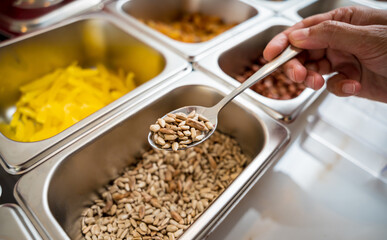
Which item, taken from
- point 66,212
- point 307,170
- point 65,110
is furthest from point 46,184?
point 307,170

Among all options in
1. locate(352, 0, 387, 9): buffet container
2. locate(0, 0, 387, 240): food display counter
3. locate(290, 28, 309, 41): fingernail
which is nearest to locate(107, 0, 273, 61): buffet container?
locate(0, 0, 387, 240): food display counter

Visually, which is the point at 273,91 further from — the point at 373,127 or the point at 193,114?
the point at 193,114

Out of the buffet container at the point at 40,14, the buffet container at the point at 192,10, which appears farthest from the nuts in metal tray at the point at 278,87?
the buffet container at the point at 40,14

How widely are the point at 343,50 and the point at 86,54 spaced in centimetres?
112

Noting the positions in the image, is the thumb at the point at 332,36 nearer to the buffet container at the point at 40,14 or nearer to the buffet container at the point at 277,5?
the buffet container at the point at 277,5

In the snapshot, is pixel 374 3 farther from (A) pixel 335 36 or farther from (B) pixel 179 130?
(B) pixel 179 130

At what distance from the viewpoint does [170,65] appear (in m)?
1.02

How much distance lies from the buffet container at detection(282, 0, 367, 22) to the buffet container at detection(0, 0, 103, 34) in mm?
979

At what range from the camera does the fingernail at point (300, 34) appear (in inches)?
33.9

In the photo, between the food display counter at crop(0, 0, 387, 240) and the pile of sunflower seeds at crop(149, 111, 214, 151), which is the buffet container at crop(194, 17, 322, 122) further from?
the pile of sunflower seeds at crop(149, 111, 214, 151)

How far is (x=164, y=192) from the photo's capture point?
855mm

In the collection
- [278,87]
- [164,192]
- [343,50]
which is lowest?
[164,192]

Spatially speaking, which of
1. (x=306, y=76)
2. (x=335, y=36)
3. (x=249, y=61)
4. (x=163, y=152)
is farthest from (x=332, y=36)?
(x=163, y=152)

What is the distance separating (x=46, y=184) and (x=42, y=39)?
2.47 ft
